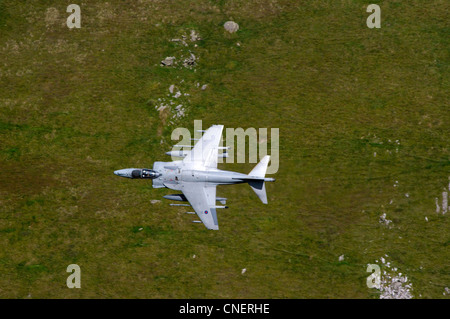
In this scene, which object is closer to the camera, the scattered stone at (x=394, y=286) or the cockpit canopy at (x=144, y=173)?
the cockpit canopy at (x=144, y=173)

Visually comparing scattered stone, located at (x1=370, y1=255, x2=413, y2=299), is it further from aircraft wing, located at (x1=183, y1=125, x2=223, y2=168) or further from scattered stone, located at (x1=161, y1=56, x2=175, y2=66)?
→ scattered stone, located at (x1=161, y1=56, x2=175, y2=66)

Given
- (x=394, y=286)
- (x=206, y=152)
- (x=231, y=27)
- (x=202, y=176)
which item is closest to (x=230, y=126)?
(x=206, y=152)

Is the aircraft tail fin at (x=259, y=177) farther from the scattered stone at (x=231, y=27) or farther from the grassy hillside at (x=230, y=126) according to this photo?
the scattered stone at (x=231, y=27)

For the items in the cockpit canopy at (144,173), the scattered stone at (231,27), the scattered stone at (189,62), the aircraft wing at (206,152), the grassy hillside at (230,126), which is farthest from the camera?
the scattered stone at (231,27)

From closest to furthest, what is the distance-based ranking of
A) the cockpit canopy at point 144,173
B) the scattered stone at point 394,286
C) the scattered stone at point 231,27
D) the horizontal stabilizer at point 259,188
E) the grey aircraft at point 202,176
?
1. the horizontal stabilizer at point 259,188
2. the grey aircraft at point 202,176
3. the cockpit canopy at point 144,173
4. the scattered stone at point 394,286
5. the scattered stone at point 231,27

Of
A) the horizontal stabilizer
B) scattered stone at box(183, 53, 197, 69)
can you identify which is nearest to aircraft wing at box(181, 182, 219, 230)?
the horizontal stabilizer

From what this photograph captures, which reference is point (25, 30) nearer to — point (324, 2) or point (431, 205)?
point (324, 2)

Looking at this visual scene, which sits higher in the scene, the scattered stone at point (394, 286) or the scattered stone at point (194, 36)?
the scattered stone at point (194, 36)

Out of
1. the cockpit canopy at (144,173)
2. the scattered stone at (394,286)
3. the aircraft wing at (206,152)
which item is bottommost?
the scattered stone at (394,286)

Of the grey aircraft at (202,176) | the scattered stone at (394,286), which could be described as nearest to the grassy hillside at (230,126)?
the scattered stone at (394,286)

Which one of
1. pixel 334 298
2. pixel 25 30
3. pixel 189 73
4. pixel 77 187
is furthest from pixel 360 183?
pixel 25 30
